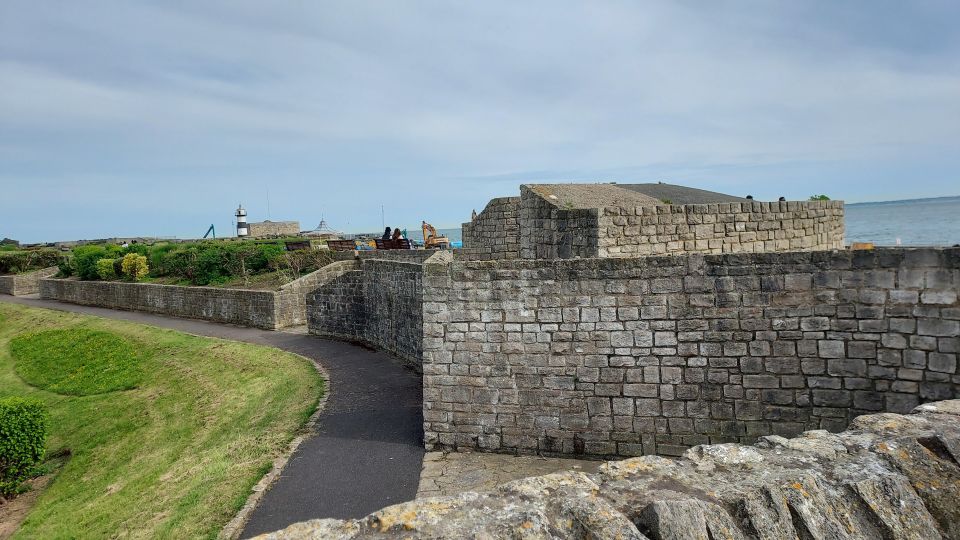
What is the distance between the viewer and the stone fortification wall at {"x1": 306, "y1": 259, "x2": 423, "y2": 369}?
1426 centimetres

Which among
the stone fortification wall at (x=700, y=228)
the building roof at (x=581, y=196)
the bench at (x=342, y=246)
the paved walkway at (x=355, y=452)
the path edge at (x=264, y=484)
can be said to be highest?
the building roof at (x=581, y=196)

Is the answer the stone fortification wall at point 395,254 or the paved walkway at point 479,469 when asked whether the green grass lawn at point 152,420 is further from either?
the stone fortification wall at point 395,254

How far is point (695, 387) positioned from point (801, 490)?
14.3ft

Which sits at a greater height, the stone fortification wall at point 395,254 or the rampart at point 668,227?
the rampart at point 668,227

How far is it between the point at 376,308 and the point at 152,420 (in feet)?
20.6

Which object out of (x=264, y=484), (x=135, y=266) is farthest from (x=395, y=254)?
(x=135, y=266)

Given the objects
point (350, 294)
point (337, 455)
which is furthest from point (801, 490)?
point (350, 294)

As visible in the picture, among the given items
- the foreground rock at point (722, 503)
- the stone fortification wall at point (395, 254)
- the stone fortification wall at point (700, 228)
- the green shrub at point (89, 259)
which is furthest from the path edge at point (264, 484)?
the green shrub at point (89, 259)

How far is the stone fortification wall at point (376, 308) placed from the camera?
14.3 meters

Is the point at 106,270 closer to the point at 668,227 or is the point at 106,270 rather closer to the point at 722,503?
the point at 668,227

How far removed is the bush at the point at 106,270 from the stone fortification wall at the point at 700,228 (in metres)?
32.3

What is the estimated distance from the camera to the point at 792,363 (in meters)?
7.29

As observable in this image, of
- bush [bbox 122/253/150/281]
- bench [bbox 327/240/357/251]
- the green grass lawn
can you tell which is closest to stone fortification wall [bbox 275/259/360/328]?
the green grass lawn

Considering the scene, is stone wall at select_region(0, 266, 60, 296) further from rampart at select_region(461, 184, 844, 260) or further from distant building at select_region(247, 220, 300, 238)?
rampart at select_region(461, 184, 844, 260)
